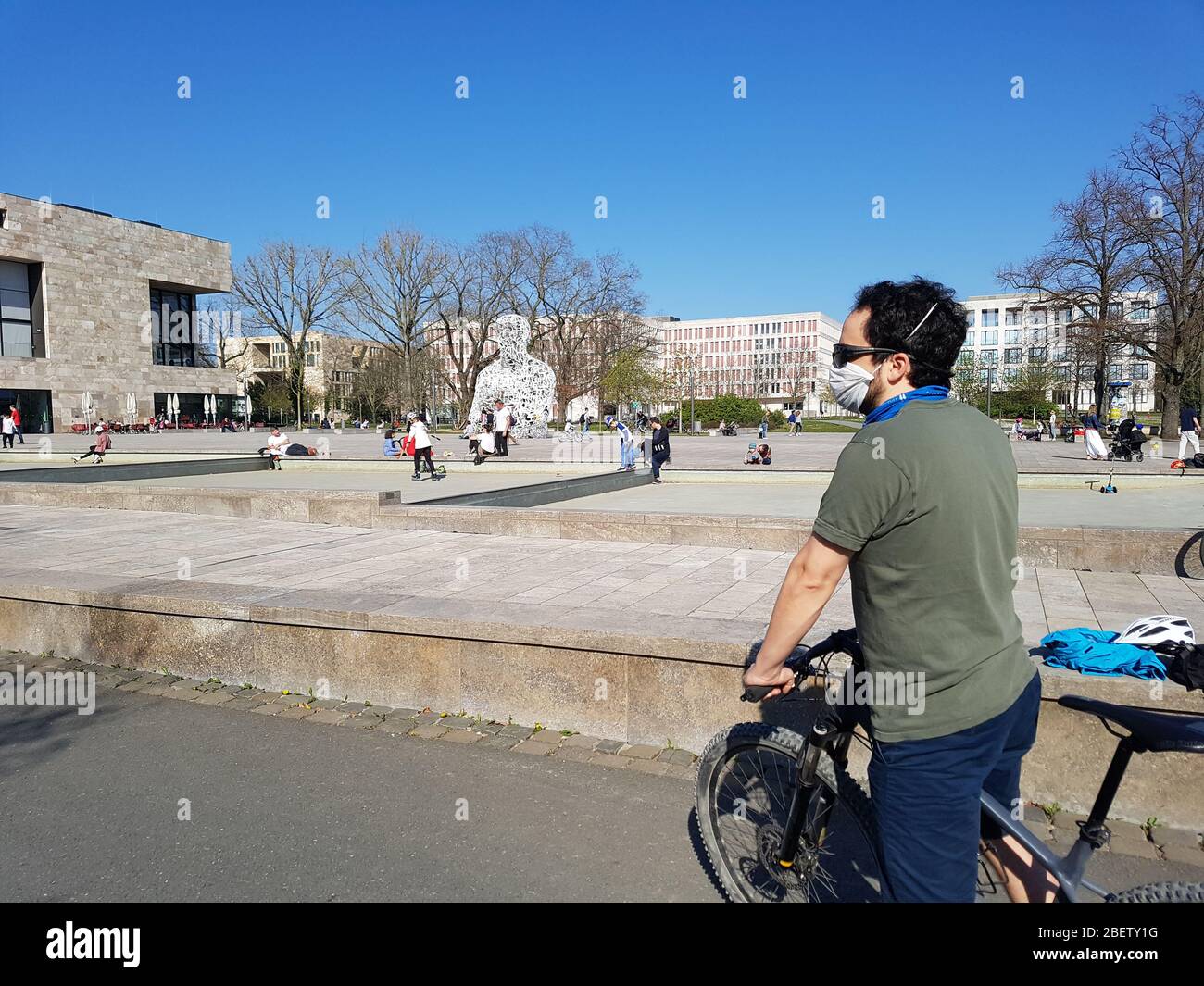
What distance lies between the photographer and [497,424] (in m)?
28.6

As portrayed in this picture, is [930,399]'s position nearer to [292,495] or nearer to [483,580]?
[483,580]

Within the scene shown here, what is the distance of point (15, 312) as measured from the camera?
62812 millimetres

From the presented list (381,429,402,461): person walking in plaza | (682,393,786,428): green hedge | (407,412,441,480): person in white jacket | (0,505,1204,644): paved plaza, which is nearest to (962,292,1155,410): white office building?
(682,393,786,428): green hedge

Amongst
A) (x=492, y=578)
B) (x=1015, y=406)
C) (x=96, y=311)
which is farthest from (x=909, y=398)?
(x=1015, y=406)

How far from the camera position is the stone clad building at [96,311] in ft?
204

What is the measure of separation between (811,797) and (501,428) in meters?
26.3

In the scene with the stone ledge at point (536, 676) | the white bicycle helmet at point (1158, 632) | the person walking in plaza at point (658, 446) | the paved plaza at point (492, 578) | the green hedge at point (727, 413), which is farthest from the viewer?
the green hedge at point (727, 413)

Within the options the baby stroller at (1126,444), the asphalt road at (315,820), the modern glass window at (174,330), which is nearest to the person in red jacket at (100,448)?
the asphalt road at (315,820)

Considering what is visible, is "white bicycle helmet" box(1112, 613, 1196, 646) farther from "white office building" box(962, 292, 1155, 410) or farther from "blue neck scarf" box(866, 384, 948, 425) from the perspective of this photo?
"white office building" box(962, 292, 1155, 410)

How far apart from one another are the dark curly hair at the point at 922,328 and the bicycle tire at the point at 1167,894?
1.38 metres

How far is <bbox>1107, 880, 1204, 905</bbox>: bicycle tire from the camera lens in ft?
6.88

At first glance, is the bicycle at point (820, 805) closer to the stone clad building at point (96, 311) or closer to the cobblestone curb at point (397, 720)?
the cobblestone curb at point (397, 720)
